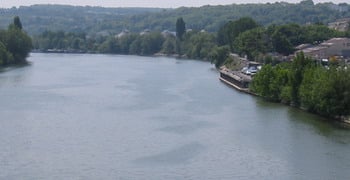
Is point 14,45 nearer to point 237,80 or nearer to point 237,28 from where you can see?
point 237,28

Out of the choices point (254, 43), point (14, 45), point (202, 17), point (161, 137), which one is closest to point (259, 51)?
point (254, 43)

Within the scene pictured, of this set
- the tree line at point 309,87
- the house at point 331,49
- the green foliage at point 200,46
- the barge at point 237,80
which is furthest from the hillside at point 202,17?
the tree line at point 309,87

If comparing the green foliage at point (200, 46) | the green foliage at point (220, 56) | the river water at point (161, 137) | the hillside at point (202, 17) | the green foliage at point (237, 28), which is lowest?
the hillside at point (202, 17)

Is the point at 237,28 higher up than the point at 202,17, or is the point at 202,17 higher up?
the point at 237,28

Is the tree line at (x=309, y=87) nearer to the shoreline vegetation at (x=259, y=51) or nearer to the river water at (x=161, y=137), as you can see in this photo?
the shoreline vegetation at (x=259, y=51)

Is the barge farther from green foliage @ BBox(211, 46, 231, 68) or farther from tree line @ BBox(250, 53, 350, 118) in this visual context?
green foliage @ BBox(211, 46, 231, 68)

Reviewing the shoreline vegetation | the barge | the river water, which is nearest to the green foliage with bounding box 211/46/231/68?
the shoreline vegetation

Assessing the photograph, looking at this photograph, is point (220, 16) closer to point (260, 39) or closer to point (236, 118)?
point (260, 39)
